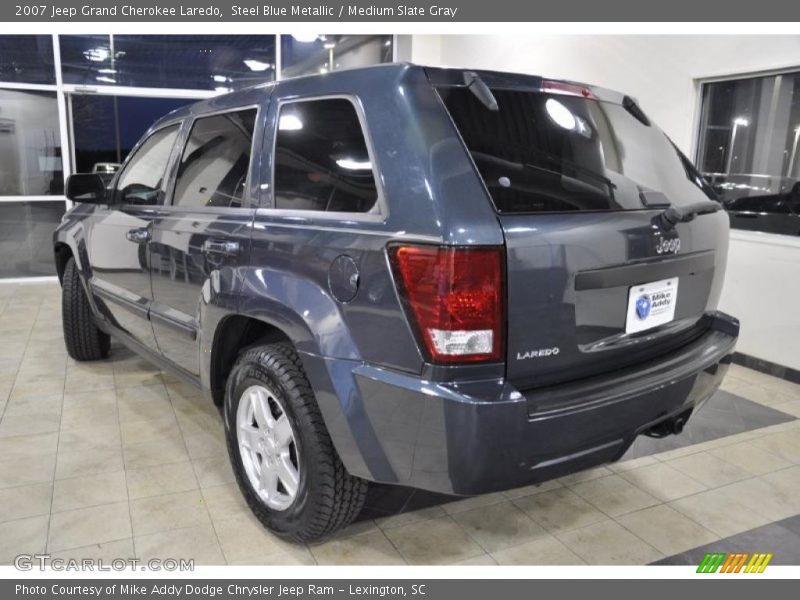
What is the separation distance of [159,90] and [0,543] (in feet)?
22.1

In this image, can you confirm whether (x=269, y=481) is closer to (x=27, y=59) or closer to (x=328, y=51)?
(x=27, y=59)

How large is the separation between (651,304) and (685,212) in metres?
0.33

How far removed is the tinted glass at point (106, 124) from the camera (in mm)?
8375

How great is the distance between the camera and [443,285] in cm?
162

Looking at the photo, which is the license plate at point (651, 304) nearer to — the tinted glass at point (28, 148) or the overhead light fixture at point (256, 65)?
the tinted glass at point (28, 148)

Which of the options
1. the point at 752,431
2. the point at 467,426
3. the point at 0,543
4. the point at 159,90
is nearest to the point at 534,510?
the point at 467,426

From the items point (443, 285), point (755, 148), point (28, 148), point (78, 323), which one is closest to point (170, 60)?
point (28, 148)

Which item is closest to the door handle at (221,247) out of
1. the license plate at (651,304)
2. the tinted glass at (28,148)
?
the license plate at (651,304)

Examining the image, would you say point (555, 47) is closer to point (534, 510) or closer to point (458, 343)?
point (534, 510)

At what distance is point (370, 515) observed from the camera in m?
2.46

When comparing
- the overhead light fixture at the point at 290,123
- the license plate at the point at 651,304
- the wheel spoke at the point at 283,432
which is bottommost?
the wheel spoke at the point at 283,432

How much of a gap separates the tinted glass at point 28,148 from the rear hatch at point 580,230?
291 inches

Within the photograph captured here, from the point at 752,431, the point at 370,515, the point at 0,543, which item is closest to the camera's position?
the point at 0,543

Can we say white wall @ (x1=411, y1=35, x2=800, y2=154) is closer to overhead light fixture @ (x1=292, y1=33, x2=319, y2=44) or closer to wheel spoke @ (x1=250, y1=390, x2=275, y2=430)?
wheel spoke @ (x1=250, y1=390, x2=275, y2=430)
